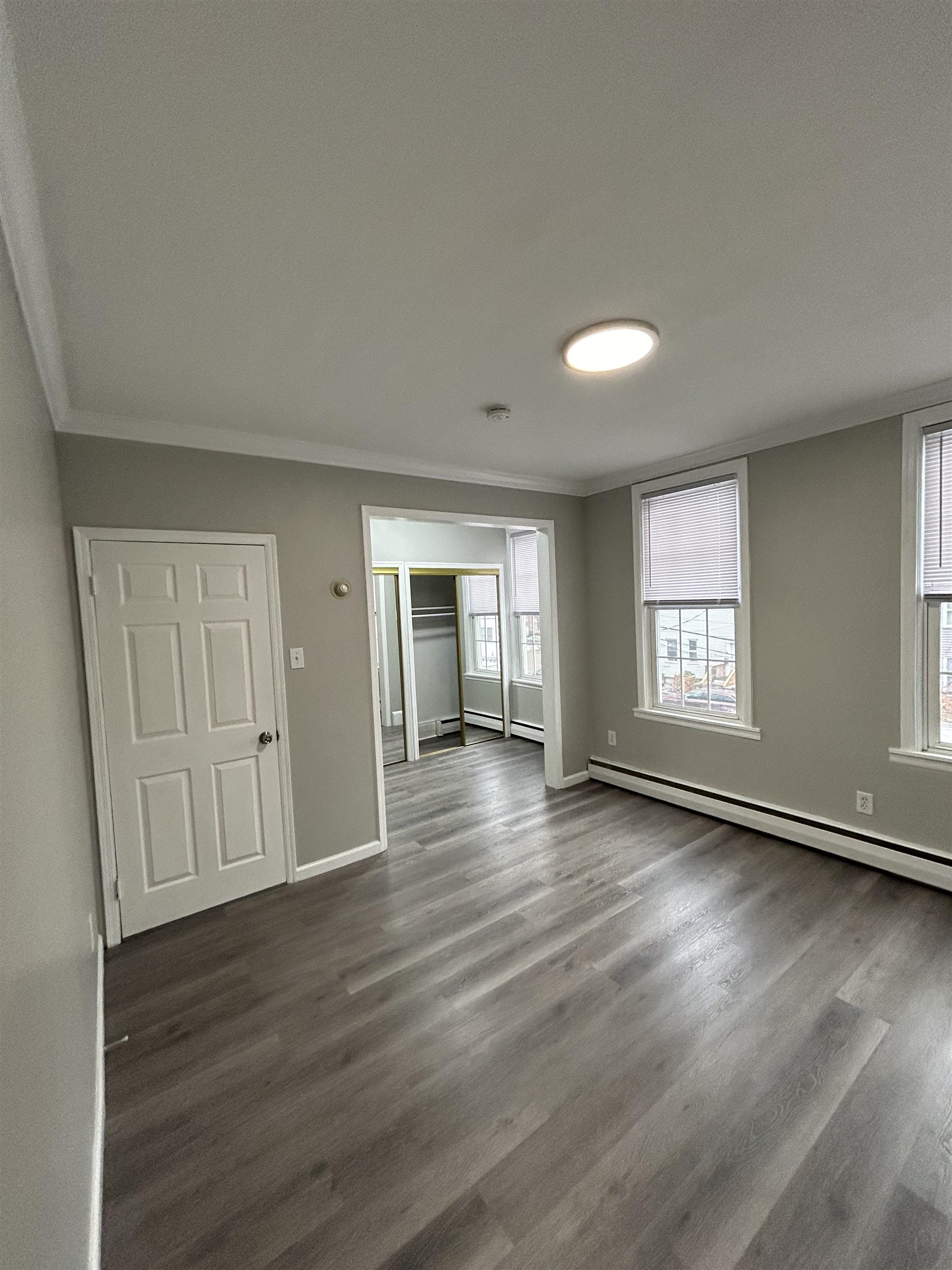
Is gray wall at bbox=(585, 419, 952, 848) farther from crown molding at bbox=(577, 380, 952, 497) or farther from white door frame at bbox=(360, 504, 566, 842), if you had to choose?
white door frame at bbox=(360, 504, 566, 842)

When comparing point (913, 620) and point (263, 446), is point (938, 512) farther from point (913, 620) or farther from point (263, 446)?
point (263, 446)

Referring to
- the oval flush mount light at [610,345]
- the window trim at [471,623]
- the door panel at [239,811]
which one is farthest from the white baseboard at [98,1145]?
the window trim at [471,623]

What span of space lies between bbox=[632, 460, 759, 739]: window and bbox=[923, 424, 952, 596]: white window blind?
91 centimetres

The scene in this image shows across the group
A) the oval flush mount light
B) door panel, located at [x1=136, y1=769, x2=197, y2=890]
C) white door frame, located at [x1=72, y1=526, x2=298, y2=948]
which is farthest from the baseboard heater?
white door frame, located at [x1=72, y1=526, x2=298, y2=948]

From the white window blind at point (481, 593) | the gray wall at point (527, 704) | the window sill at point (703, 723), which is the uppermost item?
the white window blind at point (481, 593)

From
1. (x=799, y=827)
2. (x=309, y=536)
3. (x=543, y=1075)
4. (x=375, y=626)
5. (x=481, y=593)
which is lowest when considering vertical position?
(x=543, y=1075)

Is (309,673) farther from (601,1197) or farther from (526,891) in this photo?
(601,1197)

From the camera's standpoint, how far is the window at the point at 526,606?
588cm

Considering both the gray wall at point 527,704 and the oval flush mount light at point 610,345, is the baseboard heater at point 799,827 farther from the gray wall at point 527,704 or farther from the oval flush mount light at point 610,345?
the oval flush mount light at point 610,345

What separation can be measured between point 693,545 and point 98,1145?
4.08 m

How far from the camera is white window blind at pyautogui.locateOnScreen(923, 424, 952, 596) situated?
8.70 ft

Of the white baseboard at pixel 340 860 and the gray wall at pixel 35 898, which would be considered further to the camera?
the white baseboard at pixel 340 860

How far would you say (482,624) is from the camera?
6387 mm

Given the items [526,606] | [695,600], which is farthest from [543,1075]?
[526,606]
